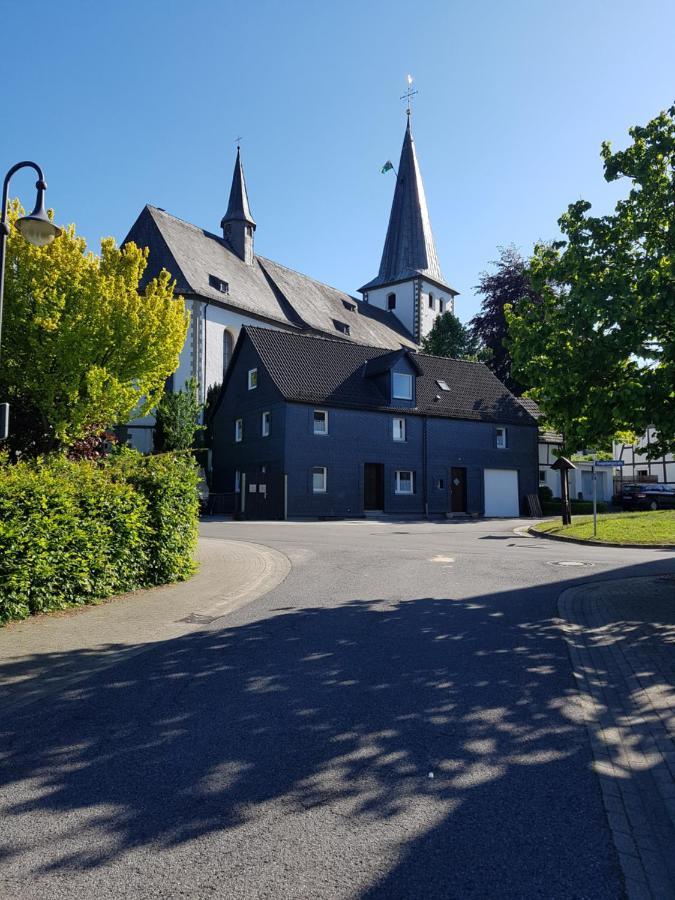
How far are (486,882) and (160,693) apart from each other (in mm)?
3236

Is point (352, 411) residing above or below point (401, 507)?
above

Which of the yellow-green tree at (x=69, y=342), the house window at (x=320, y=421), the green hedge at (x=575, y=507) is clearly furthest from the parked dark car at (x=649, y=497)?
the yellow-green tree at (x=69, y=342)

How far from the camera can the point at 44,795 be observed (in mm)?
3496

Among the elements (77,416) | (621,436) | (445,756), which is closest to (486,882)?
(445,756)

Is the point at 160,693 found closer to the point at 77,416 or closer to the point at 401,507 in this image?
the point at 77,416

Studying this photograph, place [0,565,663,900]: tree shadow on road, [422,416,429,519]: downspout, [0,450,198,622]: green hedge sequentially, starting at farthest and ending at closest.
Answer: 1. [422,416,429,519]: downspout
2. [0,450,198,622]: green hedge
3. [0,565,663,900]: tree shadow on road

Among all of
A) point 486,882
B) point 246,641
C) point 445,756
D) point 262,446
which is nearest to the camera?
point 486,882

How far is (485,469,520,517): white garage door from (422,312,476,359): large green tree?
1519 cm

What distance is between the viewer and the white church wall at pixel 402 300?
6323 cm

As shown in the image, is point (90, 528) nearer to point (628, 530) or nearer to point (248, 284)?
point (628, 530)

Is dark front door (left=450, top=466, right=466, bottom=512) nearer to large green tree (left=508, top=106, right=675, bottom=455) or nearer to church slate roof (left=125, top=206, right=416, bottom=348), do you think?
church slate roof (left=125, top=206, right=416, bottom=348)

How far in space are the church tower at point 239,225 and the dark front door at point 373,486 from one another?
75.8 feet

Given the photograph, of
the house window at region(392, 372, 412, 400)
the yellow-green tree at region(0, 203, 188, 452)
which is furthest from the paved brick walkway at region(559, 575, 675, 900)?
the house window at region(392, 372, 412, 400)

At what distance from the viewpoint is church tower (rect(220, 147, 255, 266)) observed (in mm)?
49312
